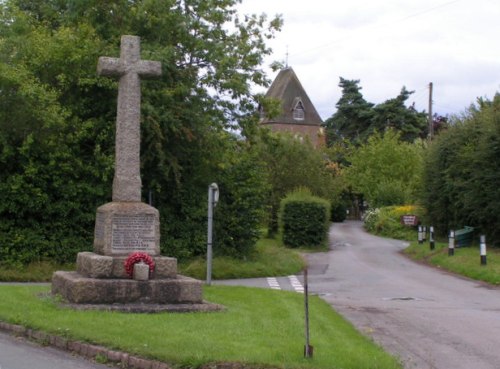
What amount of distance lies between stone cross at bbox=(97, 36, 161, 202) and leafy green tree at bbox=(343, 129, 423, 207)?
41.7m

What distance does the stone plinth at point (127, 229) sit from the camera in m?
12.7

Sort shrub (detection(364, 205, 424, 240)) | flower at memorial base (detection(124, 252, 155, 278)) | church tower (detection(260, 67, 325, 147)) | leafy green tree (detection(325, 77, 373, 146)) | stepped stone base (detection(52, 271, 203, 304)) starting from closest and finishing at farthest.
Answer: stepped stone base (detection(52, 271, 203, 304)), flower at memorial base (detection(124, 252, 155, 278)), shrub (detection(364, 205, 424, 240)), leafy green tree (detection(325, 77, 373, 146)), church tower (detection(260, 67, 325, 147))

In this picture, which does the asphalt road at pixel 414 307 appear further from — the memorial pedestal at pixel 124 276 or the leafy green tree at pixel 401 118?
the leafy green tree at pixel 401 118

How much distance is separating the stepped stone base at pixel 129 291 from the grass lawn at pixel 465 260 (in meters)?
11.0


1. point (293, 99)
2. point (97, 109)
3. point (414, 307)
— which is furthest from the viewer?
point (293, 99)

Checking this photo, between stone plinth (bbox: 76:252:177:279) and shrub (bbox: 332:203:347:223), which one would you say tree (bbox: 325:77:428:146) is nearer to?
shrub (bbox: 332:203:347:223)

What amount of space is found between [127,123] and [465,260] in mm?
14602

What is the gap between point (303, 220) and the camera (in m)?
33.5

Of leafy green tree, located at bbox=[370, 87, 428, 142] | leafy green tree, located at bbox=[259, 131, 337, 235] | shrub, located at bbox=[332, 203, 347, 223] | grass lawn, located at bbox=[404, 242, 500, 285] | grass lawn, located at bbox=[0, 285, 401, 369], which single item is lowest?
grass lawn, located at bbox=[0, 285, 401, 369]

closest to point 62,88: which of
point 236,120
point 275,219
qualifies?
point 236,120

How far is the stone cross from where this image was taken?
42.8 ft

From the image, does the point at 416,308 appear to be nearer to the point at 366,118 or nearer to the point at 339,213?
the point at 339,213

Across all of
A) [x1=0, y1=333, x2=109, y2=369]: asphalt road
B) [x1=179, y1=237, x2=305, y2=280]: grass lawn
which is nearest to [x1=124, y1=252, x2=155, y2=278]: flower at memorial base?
[x1=0, y1=333, x2=109, y2=369]: asphalt road

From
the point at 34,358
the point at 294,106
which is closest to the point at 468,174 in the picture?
the point at 34,358
